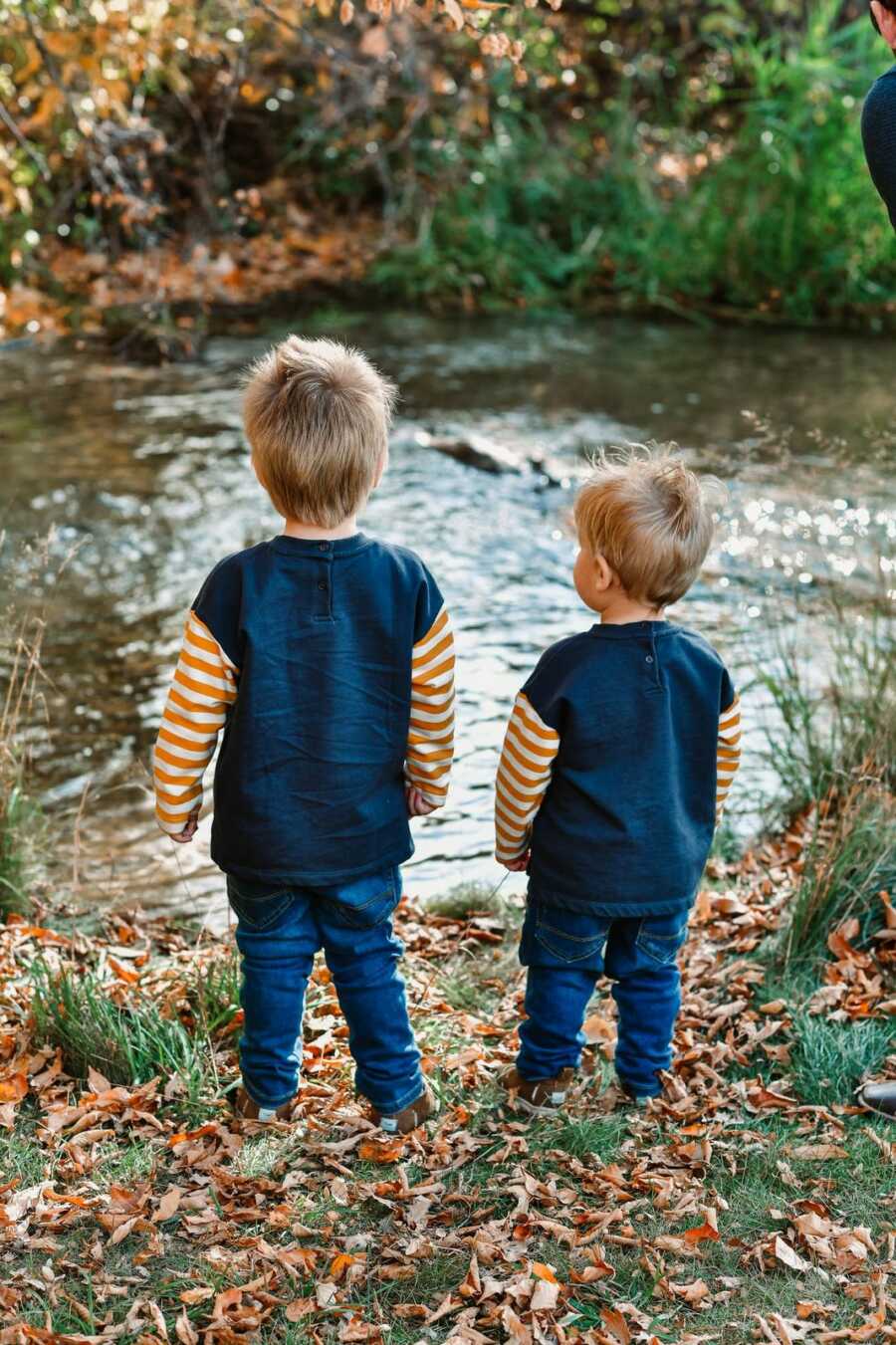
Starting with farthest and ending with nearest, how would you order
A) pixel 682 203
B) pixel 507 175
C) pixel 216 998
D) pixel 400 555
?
pixel 507 175 < pixel 682 203 < pixel 216 998 < pixel 400 555

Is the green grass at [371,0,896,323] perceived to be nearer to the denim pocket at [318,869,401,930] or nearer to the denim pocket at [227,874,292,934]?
the denim pocket at [318,869,401,930]

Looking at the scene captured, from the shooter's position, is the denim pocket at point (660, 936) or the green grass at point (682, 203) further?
the green grass at point (682, 203)

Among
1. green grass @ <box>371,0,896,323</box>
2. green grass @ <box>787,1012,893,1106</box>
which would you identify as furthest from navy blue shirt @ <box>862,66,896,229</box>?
green grass @ <box>371,0,896,323</box>

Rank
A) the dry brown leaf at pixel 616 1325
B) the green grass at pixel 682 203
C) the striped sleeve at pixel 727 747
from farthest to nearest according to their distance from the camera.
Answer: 1. the green grass at pixel 682 203
2. the striped sleeve at pixel 727 747
3. the dry brown leaf at pixel 616 1325

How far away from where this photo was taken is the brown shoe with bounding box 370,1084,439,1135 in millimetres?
3086

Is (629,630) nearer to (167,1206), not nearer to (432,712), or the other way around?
(432,712)

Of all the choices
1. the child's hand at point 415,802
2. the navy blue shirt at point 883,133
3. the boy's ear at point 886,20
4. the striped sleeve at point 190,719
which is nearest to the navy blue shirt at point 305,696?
the striped sleeve at point 190,719

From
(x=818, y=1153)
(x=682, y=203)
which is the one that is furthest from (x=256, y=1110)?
(x=682, y=203)

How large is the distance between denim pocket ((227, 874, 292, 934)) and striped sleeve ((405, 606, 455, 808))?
14.6 inches

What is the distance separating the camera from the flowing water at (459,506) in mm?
4941

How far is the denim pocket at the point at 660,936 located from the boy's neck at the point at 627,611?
2.12ft

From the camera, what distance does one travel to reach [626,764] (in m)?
2.91

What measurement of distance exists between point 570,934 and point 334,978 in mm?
521

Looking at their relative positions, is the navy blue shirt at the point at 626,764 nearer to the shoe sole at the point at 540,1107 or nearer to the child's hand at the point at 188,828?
the shoe sole at the point at 540,1107
